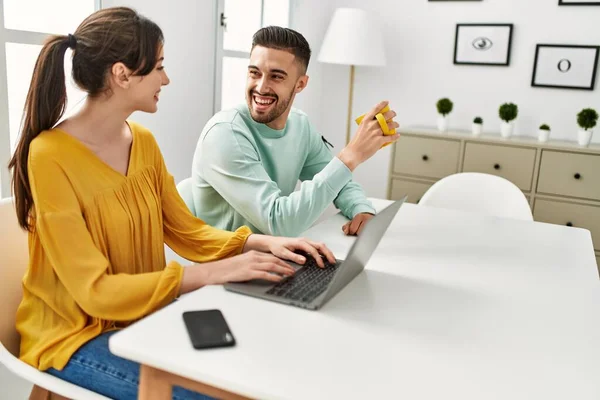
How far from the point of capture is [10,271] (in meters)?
1.24

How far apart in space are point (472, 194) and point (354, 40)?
1691mm

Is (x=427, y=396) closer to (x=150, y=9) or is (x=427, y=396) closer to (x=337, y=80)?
(x=150, y=9)

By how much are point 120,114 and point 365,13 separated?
270 centimetres

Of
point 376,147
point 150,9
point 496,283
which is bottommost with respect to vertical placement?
point 496,283

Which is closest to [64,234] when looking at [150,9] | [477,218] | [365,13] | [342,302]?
[342,302]

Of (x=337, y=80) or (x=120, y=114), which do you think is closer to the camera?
(x=120, y=114)

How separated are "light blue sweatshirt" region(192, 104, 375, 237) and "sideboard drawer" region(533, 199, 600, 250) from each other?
1710mm

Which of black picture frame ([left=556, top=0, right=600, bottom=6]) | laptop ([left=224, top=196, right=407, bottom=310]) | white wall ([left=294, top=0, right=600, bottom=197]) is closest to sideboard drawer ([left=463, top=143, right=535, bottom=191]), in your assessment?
white wall ([left=294, top=0, right=600, bottom=197])

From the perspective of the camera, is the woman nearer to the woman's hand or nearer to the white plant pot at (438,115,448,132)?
the woman's hand

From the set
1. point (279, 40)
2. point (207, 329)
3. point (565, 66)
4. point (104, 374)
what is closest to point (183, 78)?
point (279, 40)

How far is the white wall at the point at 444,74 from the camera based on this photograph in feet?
11.6

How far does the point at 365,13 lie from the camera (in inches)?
144

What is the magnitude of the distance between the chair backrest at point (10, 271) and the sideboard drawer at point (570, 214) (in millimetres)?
2767

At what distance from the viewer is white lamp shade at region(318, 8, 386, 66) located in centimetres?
364
